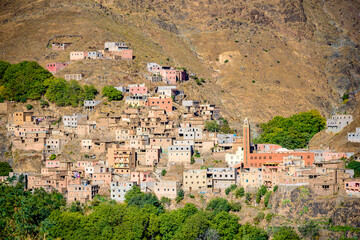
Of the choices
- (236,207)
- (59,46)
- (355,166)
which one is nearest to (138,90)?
(59,46)

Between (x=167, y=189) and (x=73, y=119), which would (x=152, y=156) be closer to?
(x=167, y=189)

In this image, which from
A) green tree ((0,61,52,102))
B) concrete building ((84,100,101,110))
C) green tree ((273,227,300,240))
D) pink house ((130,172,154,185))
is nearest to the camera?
green tree ((273,227,300,240))

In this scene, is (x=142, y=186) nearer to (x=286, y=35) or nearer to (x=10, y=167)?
(x=10, y=167)

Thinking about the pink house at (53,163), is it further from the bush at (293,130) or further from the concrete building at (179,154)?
the bush at (293,130)

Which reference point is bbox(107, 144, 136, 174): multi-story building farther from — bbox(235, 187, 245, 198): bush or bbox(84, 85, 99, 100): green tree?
bbox(84, 85, 99, 100): green tree

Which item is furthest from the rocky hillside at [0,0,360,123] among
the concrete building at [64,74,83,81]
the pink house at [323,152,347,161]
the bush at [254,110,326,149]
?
the pink house at [323,152,347,161]
